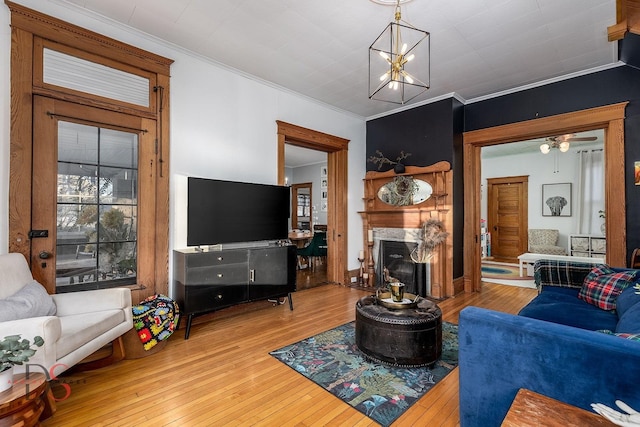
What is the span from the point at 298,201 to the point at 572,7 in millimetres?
7796

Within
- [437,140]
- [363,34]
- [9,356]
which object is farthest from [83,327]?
[437,140]

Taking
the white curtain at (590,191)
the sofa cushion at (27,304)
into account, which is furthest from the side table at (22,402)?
the white curtain at (590,191)

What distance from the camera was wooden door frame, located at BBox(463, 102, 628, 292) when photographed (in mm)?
3504

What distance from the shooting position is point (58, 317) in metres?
2.00

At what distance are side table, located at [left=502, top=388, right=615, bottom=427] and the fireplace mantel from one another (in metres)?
3.57

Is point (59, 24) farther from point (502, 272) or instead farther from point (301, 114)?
point (502, 272)

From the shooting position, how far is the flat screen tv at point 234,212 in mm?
3061

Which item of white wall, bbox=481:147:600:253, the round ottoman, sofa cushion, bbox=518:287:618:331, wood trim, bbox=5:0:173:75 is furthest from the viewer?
white wall, bbox=481:147:600:253

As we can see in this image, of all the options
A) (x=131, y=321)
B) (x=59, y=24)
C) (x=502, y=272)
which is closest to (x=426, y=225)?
(x=502, y=272)

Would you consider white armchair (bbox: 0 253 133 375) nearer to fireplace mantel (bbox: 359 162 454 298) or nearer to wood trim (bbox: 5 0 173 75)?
wood trim (bbox: 5 0 173 75)

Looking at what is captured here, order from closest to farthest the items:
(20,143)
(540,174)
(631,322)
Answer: (631,322) → (20,143) → (540,174)

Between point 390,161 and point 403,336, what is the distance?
11.4 ft

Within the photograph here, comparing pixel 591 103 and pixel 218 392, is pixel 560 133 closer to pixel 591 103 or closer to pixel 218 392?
pixel 591 103

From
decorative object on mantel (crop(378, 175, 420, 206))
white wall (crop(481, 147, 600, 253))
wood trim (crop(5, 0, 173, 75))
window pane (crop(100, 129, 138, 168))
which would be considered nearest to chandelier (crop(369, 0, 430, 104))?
decorative object on mantel (crop(378, 175, 420, 206))
